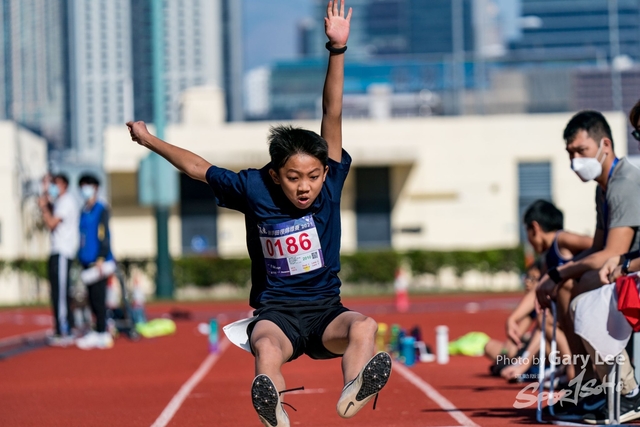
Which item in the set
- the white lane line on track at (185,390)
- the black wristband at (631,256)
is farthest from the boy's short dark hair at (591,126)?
the white lane line on track at (185,390)

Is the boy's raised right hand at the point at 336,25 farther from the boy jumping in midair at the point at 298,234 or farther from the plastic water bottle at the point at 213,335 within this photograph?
the plastic water bottle at the point at 213,335

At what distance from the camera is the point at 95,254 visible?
15.6 m

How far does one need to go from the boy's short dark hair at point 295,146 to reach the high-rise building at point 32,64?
35.7 meters

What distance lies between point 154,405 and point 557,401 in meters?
3.36

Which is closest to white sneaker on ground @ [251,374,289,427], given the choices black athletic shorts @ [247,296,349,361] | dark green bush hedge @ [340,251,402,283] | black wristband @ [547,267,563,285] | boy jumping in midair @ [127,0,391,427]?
boy jumping in midair @ [127,0,391,427]

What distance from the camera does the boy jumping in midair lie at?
244 inches

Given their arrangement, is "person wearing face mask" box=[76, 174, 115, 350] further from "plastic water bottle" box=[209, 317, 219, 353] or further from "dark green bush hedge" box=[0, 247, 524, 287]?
"dark green bush hedge" box=[0, 247, 524, 287]

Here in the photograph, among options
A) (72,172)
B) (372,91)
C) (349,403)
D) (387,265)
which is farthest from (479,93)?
(349,403)

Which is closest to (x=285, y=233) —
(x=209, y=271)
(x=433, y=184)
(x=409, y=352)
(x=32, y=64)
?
(x=409, y=352)

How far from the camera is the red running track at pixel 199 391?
8305 millimetres

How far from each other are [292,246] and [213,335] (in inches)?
328

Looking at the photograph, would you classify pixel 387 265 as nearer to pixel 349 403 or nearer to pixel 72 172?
pixel 72 172

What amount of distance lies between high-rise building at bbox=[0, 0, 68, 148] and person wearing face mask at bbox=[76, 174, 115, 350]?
26.0 meters

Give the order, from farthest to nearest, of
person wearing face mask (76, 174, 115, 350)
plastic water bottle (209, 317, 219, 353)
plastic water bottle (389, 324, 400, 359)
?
person wearing face mask (76, 174, 115, 350) < plastic water bottle (209, 317, 219, 353) < plastic water bottle (389, 324, 400, 359)
